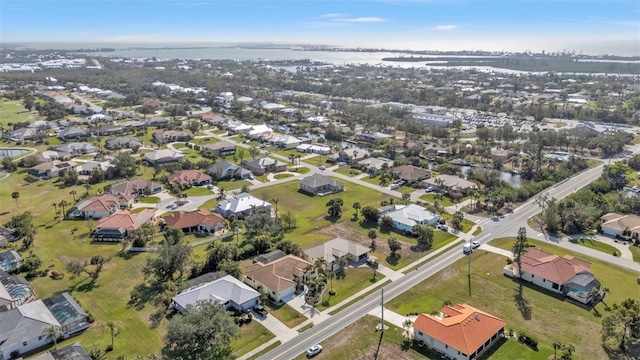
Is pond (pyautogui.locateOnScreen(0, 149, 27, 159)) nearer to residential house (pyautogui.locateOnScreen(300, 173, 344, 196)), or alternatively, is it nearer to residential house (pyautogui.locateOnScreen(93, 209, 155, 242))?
residential house (pyautogui.locateOnScreen(93, 209, 155, 242))

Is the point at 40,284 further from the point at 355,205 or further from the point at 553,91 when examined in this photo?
the point at 553,91

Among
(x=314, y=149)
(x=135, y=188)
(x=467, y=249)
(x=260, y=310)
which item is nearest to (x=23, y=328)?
(x=260, y=310)

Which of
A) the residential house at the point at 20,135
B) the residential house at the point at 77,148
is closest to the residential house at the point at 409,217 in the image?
the residential house at the point at 77,148

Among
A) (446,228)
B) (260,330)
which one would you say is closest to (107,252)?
(260,330)

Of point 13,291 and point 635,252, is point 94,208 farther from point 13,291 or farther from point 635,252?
point 635,252

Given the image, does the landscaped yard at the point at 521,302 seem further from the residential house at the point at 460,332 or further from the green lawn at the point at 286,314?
the green lawn at the point at 286,314

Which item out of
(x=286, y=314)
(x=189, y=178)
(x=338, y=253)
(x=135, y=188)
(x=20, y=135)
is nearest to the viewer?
(x=286, y=314)

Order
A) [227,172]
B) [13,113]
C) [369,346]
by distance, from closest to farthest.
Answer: [369,346]
[227,172]
[13,113]
